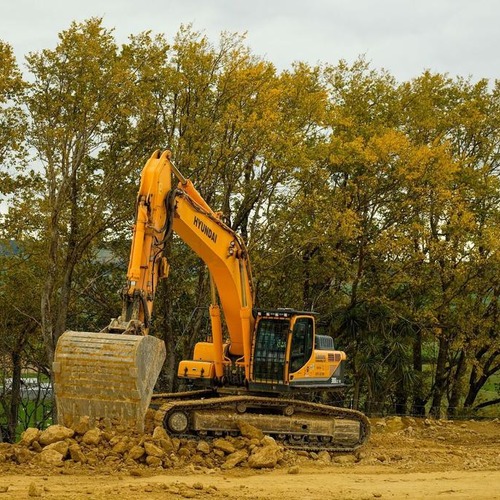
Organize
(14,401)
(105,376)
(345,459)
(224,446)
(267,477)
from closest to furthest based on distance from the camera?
1. (105,376)
2. (267,477)
3. (224,446)
4. (345,459)
5. (14,401)

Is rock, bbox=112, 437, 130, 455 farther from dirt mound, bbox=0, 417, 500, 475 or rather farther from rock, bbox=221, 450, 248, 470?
rock, bbox=221, 450, 248, 470

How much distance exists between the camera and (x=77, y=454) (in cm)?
1338

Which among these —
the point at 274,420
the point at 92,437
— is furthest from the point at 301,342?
the point at 92,437

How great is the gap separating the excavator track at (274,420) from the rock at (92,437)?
2.16 m

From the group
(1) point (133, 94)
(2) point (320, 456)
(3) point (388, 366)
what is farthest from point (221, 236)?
(3) point (388, 366)

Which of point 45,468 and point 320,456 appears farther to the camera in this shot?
point 320,456

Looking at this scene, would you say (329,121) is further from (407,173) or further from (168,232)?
(168,232)

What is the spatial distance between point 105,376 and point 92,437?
3.12 feet

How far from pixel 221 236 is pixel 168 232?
2.03m

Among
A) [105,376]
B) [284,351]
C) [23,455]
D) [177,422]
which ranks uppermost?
[284,351]

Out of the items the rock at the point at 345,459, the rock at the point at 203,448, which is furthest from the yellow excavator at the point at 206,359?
the rock at the point at 203,448

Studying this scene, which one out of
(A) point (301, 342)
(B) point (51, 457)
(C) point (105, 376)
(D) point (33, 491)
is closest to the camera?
(D) point (33, 491)

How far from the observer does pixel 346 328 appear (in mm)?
31016

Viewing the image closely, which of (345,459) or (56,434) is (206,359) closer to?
(345,459)
